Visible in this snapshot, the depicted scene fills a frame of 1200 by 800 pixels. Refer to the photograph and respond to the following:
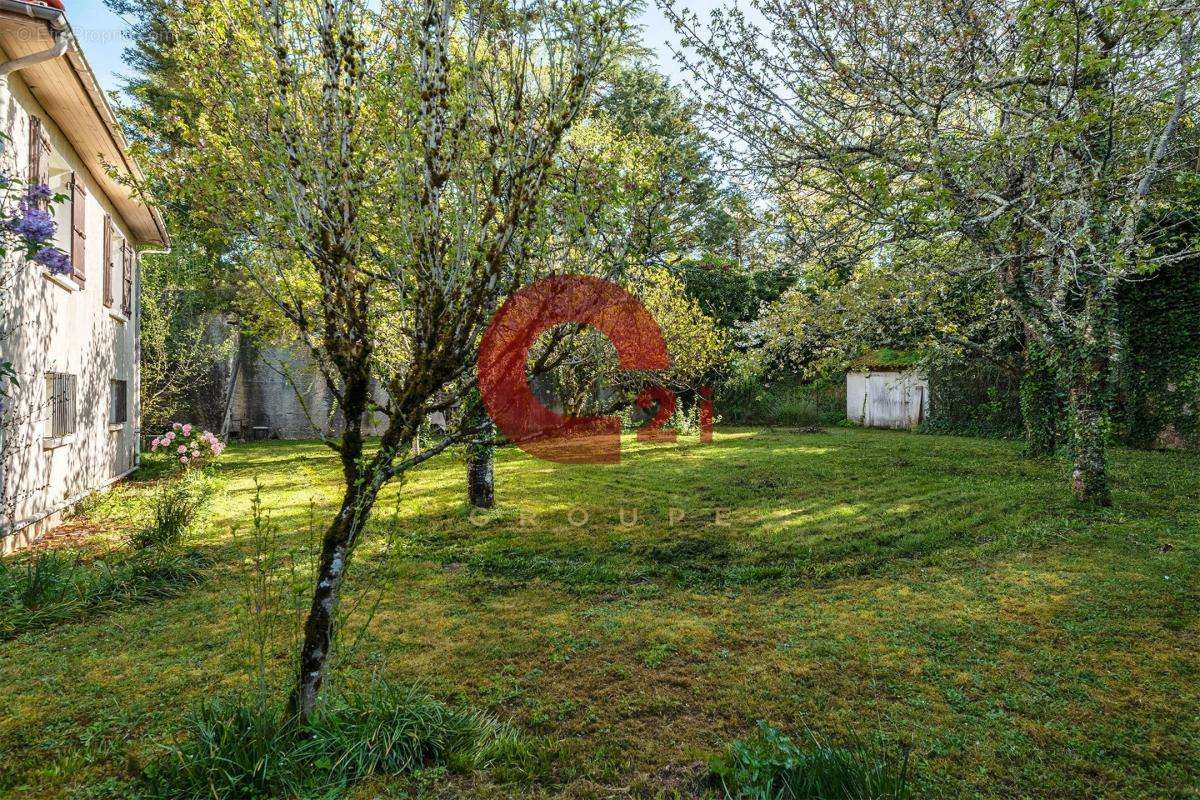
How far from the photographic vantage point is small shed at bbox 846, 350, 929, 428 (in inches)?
752

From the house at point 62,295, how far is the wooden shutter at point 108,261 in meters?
0.02

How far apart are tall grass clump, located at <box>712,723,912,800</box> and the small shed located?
1736 cm

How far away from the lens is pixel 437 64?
2703 mm

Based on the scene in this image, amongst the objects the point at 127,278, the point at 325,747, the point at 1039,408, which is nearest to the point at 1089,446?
the point at 1039,408

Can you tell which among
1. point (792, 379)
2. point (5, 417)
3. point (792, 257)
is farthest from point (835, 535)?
point (792, 379)

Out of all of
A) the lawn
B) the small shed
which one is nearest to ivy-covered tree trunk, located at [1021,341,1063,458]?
the lawn

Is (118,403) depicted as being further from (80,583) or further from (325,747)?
(325,747)

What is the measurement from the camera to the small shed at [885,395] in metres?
19.1

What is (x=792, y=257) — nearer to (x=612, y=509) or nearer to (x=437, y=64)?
(x=612, y=509)

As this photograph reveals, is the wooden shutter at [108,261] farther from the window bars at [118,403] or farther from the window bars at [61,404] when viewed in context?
the window bars at [61,404]

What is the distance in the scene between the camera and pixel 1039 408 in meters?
11.3

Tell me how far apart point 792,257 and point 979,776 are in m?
5.57

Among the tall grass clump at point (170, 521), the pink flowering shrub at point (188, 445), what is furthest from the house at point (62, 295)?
the tall grass clump at point (170, 521)

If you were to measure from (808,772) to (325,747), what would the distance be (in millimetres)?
2089
